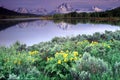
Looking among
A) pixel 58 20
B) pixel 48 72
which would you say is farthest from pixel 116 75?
pixel 58 20

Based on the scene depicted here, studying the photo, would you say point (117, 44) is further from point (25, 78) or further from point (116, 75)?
point (25, 78)

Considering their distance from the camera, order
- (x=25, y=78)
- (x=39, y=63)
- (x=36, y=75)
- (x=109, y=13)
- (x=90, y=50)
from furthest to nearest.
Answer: (x=109, y=13)
(x=90, y=50)
(x=39, y=63)
(x=36, y=75)
(x=25, y=78)

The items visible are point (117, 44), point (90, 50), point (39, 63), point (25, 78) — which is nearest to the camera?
point (25, 78)

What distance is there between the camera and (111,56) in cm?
770

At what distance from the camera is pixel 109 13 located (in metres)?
24.6

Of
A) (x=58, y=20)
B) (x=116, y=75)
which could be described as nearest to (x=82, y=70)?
(x=116, y=75)

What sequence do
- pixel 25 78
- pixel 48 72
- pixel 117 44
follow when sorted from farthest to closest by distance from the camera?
pixel 117 44, pixel 48 72, pixel 25 78

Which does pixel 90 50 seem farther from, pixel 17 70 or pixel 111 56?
pixel 17 70

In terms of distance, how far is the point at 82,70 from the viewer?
6297 mm

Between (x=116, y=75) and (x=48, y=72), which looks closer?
(x=116, y=75)

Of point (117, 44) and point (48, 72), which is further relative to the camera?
point (117, 44)

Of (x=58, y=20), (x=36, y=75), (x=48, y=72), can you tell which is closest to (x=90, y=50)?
(x=48, y=72)

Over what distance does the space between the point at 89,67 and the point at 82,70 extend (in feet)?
0.48

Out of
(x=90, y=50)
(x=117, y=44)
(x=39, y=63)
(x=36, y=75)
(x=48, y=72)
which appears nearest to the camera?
(x=36, y=75)
